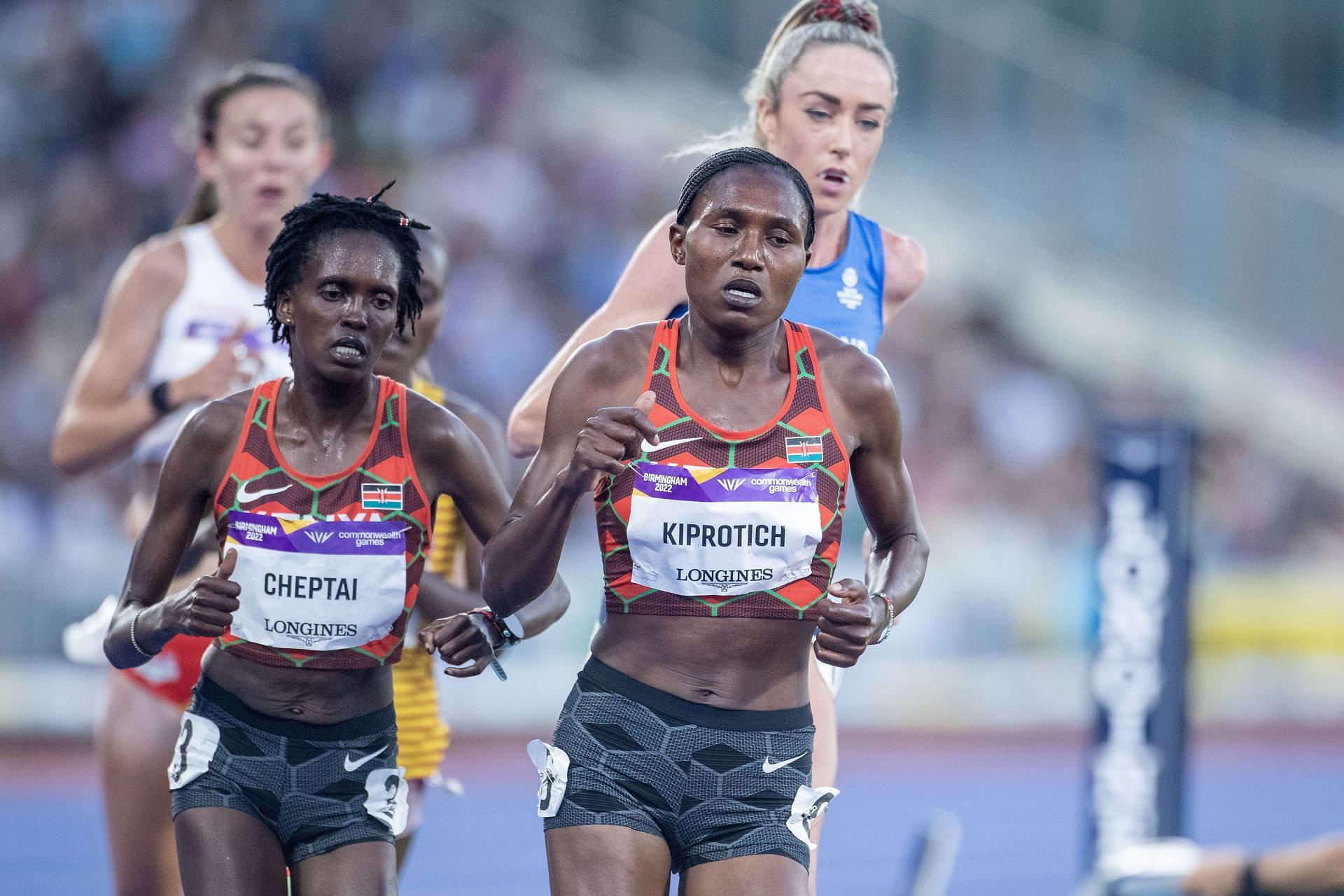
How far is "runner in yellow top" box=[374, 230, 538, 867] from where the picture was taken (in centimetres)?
466

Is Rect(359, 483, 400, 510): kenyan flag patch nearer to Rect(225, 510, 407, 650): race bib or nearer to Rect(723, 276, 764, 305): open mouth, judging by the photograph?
Rect(225, 510, 407, 650): race bib

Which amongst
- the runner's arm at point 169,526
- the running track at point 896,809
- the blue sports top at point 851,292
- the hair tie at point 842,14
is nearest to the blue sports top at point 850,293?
the blue sports top at point 851,292

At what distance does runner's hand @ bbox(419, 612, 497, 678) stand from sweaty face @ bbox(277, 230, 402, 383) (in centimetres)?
58

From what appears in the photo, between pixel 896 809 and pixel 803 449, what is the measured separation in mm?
7265

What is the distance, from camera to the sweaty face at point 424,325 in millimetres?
4742

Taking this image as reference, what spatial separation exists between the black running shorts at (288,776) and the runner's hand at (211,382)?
1.23 meters

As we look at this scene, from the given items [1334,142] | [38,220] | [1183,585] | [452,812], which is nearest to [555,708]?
[452,812]

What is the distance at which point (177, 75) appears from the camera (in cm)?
1312

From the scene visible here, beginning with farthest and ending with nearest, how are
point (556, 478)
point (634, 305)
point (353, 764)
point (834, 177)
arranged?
point (834, 177) → point (634, 305) → point (353, 764) → point (556, 478)

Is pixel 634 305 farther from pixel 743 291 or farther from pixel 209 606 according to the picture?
pixel 209 606

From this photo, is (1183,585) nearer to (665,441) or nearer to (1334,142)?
(665,441)

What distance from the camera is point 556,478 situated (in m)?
3.34

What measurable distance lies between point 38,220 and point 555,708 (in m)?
5.11

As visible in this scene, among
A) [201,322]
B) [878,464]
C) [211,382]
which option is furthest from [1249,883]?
[201,322]
